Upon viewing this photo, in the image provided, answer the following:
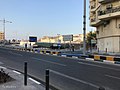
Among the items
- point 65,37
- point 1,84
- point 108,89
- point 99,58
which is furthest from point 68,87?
point 65,37

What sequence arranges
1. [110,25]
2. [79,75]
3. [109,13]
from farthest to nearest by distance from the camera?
[110,25] < [109,13] < [79,75]

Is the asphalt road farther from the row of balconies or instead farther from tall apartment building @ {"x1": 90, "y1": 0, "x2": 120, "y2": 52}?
tall apartment building @ {"x1": 90, "y1": 0, "x2": 120, "y2": 52}

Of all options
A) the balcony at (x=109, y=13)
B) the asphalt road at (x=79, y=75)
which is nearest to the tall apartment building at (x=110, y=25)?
the balcony at (x=109, y=13)

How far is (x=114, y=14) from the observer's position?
5566cm

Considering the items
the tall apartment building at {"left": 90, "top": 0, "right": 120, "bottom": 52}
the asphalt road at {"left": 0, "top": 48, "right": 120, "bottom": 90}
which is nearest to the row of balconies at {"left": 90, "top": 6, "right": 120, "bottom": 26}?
the tall apartment building at {"left": 90, "top": 0, "right": 120, "bottom": 52}

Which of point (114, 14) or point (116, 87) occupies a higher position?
point (114, 14)

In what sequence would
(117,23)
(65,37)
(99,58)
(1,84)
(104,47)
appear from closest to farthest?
1. (1,84)
2. (99,58)
3. (65,37)
4. (117,23)
5. (104,47)

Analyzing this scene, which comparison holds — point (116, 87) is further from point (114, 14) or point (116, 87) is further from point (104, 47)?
point (104, 47)

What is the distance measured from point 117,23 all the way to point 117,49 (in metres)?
5.24

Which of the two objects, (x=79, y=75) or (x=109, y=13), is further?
(x=109, y=13)

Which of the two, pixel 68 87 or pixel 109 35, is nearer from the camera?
pixel 68 87

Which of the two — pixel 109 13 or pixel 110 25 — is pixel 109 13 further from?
pixel 110 25

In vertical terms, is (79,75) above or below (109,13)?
below

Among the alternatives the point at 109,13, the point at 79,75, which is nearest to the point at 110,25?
the point at 109,13
